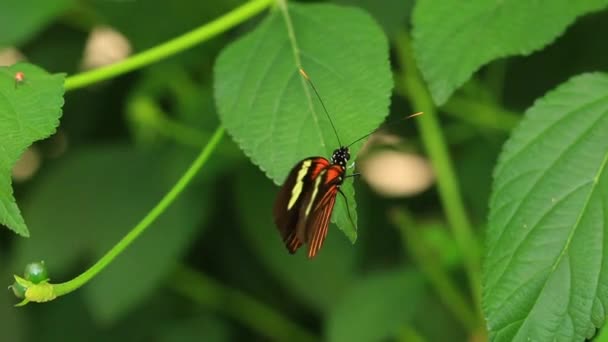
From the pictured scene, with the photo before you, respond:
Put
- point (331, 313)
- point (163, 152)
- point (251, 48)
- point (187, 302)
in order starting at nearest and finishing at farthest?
point (251, 48)
point (331, 313)
point (163, 152)
point (187, 302)

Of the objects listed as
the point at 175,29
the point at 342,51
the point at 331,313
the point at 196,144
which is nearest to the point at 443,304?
the point at 331,313

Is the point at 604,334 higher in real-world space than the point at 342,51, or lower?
lower

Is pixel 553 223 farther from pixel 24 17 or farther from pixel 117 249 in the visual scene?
pixel 24 17

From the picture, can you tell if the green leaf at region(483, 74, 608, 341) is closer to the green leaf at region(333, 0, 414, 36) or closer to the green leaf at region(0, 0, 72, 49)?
the green leaf at region(333, 0, 414, 36)

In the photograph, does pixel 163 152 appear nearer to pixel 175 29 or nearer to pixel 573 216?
pixel 175 29

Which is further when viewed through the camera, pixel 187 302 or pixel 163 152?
pixel 187 302

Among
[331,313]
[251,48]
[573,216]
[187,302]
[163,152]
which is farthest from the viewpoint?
[187,302]

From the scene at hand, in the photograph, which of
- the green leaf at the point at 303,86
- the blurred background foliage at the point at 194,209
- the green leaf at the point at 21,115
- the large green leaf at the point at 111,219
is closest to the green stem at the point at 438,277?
the blurred background foliage at the point at 194,209
